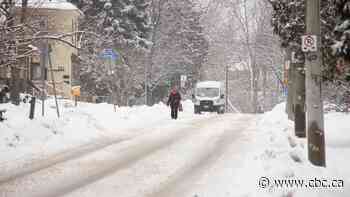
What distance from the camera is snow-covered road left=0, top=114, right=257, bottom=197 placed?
906 centimetres

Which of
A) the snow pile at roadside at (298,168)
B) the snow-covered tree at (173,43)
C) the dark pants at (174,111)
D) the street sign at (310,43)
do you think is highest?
the snow-covered tree at (173,43)

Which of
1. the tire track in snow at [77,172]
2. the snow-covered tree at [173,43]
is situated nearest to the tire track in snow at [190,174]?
the tire track in snow at [77,172]

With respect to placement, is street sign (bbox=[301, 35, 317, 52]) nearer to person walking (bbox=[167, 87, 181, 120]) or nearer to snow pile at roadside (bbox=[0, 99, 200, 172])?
snow pile at roadside (bbox=[0, 99, 200, 172])

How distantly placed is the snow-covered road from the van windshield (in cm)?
2008

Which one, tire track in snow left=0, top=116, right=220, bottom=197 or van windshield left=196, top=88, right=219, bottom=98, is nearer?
tire track in snow left=0, top=116, right=220, bottom=197

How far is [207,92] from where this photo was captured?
38031 millimetres

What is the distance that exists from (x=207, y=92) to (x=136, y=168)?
88.5 feet

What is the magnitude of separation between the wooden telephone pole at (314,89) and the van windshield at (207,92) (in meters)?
27.5

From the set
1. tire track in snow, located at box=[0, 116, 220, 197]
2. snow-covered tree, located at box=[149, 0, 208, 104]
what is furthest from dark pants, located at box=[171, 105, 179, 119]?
snow-covered tree, located at box=[149, 0, 208, 104]

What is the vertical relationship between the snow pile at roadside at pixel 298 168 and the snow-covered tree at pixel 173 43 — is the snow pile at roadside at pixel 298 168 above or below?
below

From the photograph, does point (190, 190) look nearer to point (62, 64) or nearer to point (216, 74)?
point (62, 64)

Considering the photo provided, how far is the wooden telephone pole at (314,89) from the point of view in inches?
397

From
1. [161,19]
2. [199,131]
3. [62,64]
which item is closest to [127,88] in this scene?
[62,64]

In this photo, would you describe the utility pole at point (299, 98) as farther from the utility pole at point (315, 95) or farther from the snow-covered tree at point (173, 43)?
the snow-covered tree at point (173, 43)
